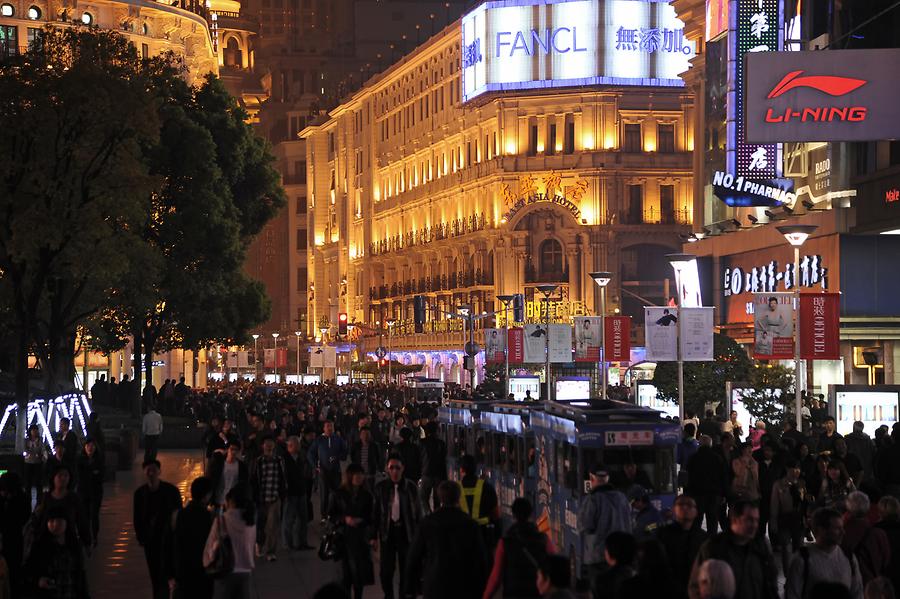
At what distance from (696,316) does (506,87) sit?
2690 inches

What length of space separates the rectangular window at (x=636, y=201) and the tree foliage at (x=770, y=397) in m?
67.4

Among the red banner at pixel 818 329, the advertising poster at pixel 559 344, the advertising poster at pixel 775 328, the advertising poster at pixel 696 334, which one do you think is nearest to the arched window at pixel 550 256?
the advertising poster at pixel 559 344

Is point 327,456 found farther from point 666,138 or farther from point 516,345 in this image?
point 666,138

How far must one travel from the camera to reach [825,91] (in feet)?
98.0

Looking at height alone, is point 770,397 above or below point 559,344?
below

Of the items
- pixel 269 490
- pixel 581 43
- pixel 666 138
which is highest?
pixel 581 43

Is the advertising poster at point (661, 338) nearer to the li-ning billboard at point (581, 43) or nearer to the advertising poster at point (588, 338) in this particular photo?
the advertising poster at point (588, 338)

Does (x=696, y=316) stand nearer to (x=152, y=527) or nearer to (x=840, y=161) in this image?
(x=840, y=161)

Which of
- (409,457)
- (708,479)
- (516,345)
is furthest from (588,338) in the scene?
(708,479)

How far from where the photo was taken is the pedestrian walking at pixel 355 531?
1559 centimetres

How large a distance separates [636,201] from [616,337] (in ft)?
185

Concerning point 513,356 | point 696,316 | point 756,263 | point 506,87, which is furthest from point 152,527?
point 506,87

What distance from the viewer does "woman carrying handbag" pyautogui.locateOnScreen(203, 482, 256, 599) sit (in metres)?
13.1

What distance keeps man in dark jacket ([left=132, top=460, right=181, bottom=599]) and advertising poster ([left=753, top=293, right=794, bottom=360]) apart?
768 inches
